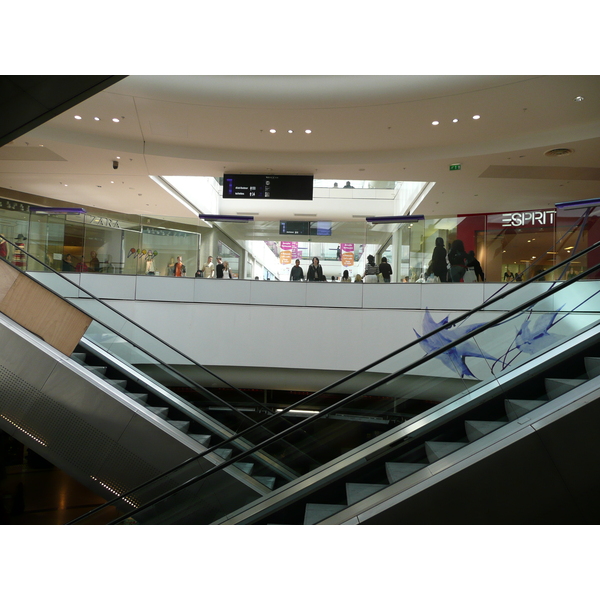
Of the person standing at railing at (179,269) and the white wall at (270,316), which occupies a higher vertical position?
the person standing at railing at (179,269)

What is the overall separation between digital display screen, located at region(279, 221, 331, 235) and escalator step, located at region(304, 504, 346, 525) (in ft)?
25.2

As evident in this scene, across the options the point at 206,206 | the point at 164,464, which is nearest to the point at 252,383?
the point at 164,464

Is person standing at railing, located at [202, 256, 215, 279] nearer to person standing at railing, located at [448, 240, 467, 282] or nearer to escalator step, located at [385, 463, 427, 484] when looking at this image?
person standing at railing, located at [448, 240, 467, 282]

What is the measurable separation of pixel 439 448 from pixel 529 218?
24.0 feet

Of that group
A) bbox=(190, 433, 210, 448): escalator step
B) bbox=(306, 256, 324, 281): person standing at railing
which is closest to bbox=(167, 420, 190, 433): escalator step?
bbox=(190, 433, 210, 448): escalator step

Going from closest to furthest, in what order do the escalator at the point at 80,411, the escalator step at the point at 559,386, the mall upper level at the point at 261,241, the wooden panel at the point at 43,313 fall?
the escalator step at the point at 559,386 → the wooden panel at the point at 43,313 → the escalator at the point at 80,411 → the mall upper level at the point at 261,241

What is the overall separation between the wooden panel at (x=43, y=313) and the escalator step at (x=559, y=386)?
534cm

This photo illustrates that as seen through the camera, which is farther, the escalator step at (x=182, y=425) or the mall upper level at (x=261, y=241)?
the mall upper level at (x=261, y=241)

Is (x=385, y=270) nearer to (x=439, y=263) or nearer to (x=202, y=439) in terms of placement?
(x=439, y=263)

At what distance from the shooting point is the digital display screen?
10.9 m

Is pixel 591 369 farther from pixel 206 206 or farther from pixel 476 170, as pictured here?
pixel 206 206

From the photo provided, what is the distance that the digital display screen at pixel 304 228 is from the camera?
1087 centimetres

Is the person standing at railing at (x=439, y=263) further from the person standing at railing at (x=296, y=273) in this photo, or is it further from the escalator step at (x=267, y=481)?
the escalator step at (x=267, y=481)

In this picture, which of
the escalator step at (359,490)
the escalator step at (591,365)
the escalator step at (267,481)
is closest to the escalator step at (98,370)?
the escalator step at (267,481)
